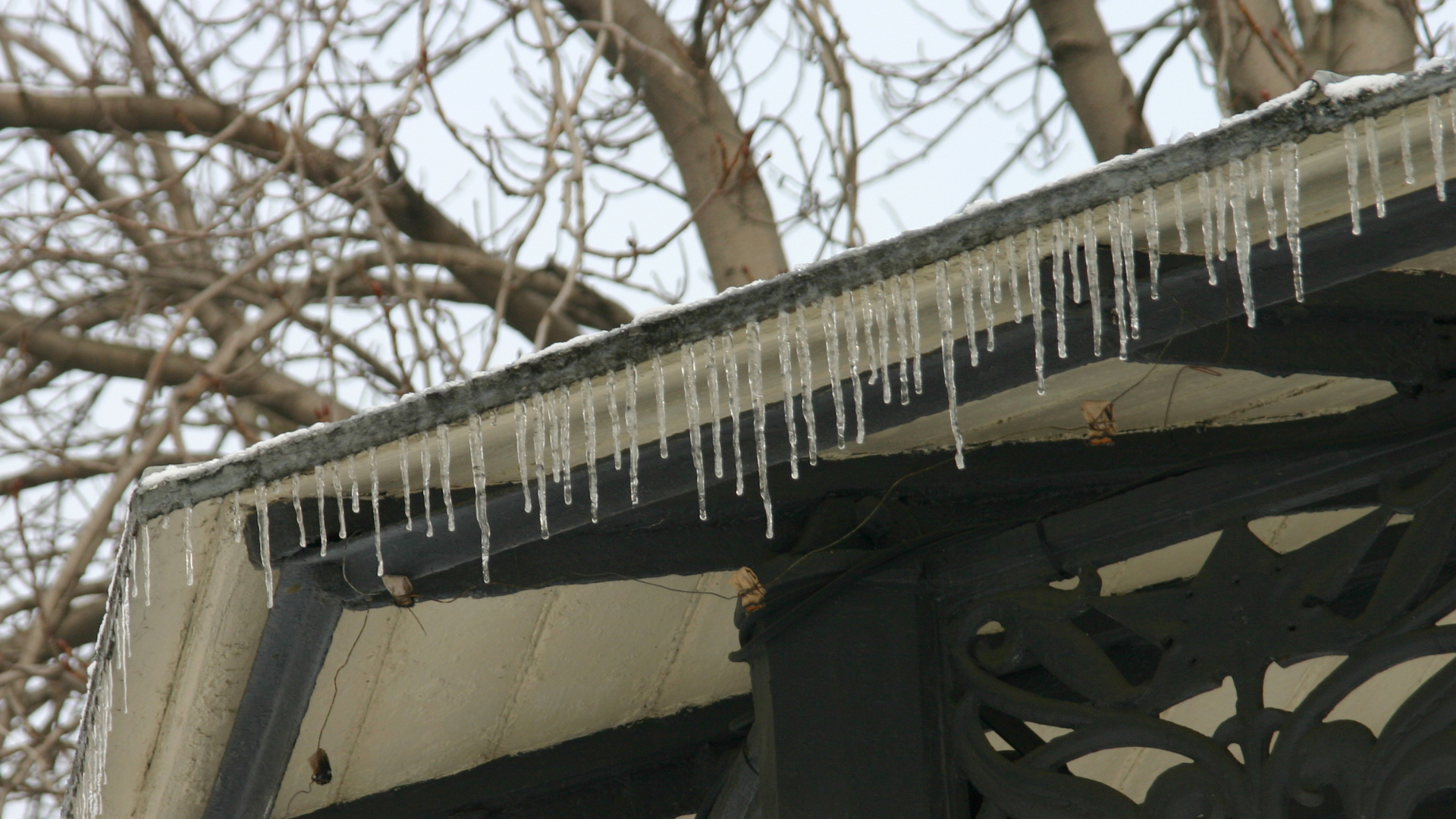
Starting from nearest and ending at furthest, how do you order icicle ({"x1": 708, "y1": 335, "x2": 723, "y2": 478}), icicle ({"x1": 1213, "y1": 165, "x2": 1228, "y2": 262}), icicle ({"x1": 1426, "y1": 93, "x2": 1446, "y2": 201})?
icicle ({"x1": 1426, "y1": 93, "x2": 1446, "y2": 201}) < icicle ({"x1": 1213, "y1": 165, "x2": 1228, "y2": 262}) < icicle ({"x1": 708, "y1": 335, "x2": 723, "y2": 478})

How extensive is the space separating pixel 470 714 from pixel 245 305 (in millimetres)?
6387

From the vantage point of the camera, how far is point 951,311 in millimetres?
2084

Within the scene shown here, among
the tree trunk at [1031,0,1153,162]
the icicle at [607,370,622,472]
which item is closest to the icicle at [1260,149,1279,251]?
the icicle at [607,370,622,472]

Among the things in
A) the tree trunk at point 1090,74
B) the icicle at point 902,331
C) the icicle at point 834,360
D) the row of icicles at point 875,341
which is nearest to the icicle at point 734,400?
the row of icicles at point 875,341

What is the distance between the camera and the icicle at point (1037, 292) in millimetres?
1953

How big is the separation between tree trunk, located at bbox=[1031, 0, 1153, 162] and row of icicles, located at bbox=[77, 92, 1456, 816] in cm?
594

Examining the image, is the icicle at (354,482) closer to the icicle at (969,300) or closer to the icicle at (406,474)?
the icicle at (406,474)

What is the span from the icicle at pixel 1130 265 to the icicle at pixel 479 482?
80 cm

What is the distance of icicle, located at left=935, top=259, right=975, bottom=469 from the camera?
1997 mm

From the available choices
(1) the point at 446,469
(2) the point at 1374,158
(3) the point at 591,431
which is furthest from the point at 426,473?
(2) the point at 1374,158

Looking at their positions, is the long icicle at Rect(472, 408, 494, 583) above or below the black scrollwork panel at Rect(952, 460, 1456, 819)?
above

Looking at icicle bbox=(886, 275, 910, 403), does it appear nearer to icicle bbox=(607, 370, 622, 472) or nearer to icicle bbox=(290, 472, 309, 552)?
icicle bbox=(607, 370, 622, 472)

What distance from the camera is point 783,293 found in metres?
2.04

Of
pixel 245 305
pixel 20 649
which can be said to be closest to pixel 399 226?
pixel 245 305
